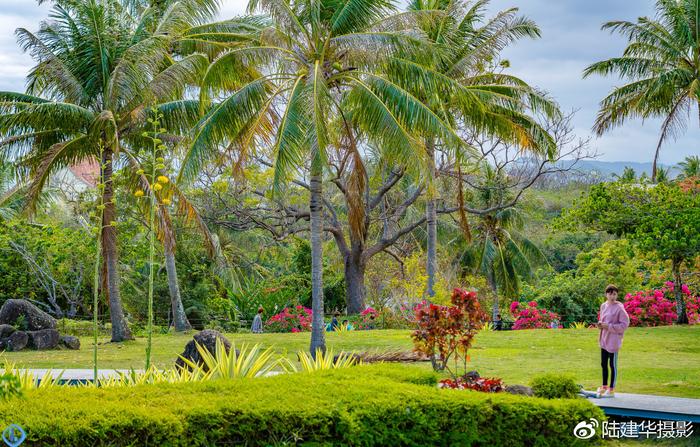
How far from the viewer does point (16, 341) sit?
733 inches

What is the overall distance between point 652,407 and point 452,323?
2.62 metres

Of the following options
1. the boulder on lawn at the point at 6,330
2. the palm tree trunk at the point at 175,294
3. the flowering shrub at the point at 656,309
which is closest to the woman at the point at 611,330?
the boulder on lawn at the point at 6,330

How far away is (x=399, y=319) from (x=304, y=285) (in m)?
8.18

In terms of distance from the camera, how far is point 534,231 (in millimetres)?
44688

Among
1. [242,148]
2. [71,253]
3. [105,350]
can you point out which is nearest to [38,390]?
[242,148]

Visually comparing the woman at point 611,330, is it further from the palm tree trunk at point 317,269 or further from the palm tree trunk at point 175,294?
the palm tree trunk at point 175,294

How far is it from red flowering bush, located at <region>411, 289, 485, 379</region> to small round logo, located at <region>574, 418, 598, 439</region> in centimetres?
210

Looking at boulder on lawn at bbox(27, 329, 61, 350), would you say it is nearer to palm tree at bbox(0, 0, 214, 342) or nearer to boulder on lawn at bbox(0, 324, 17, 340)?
boulder on lawn at bbox(0, 324, 17, 340)

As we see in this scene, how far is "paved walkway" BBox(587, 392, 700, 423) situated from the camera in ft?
29.2

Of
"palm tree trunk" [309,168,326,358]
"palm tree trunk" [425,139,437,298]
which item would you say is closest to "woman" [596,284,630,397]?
"palm tree trunk" [309,168,326,358]

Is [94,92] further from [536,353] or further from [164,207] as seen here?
[536,353]

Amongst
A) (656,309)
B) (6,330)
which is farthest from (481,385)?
(656,309)

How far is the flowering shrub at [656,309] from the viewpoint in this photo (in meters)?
24.8

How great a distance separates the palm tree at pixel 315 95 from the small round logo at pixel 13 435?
8654 millimetres
